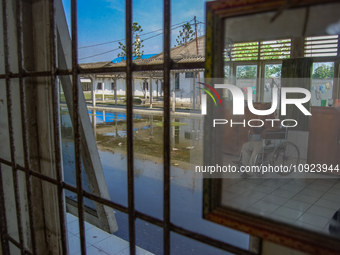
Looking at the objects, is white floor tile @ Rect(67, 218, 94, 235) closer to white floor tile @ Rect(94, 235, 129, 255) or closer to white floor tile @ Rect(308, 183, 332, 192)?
white floor tile @ Rect(94, 235, 129, 255)

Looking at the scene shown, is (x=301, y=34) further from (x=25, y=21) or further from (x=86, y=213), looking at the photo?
(x=86, y=213)

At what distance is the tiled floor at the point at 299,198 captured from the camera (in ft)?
12.4

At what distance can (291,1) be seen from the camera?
1.74 feet

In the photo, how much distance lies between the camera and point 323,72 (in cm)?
633

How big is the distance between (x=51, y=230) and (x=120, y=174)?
3.59 m

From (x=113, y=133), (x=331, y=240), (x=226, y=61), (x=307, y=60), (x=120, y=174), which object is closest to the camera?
(x=331, y=240)

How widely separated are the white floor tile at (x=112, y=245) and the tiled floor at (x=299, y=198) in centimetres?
145

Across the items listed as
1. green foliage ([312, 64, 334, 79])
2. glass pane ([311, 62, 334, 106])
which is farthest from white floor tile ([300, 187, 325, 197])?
green foliage ([312, 64, 334, 79])

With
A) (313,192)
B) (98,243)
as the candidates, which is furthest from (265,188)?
(98,243)

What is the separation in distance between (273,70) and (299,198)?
3.50m

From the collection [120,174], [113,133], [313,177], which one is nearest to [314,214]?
[313,177]

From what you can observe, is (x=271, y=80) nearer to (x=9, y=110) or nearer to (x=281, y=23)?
(x=9, y=110)

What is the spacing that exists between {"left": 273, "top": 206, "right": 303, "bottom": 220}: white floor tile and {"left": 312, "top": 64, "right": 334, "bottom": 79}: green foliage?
361cm

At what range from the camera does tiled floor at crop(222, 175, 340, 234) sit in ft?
12.4
